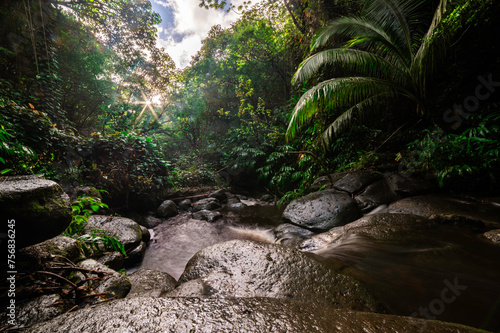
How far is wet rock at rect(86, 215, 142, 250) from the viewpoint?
351 cm

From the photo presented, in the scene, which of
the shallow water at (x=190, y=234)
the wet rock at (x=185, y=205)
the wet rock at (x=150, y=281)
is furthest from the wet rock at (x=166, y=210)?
the wet rock at (x=150, y=281)

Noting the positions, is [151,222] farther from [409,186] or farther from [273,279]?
[409,186]

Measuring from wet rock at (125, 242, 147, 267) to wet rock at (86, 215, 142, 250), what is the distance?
0.09 m

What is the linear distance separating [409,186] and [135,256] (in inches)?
219

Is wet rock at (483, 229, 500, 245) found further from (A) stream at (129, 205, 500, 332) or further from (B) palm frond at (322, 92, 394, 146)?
(B) palm frond at (322, 92, 394, 146)

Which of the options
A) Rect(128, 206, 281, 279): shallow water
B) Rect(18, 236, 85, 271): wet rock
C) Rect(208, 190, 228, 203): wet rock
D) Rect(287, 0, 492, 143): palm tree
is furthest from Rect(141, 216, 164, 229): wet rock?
Rect(287, 0, 492, 143): palm tree

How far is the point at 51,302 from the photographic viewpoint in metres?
1.43

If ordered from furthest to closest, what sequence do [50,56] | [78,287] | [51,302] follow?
[50,56] < [78,287] < [51,302]

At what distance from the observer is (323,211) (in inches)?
155

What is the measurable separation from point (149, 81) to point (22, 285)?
1296cm

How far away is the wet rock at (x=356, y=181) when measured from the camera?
4.43 m

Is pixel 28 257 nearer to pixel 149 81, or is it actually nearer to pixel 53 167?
pixel 53 167

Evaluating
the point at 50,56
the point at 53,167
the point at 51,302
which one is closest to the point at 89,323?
the point at 51,302

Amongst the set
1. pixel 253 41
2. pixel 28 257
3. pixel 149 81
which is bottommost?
pixel 28 257
